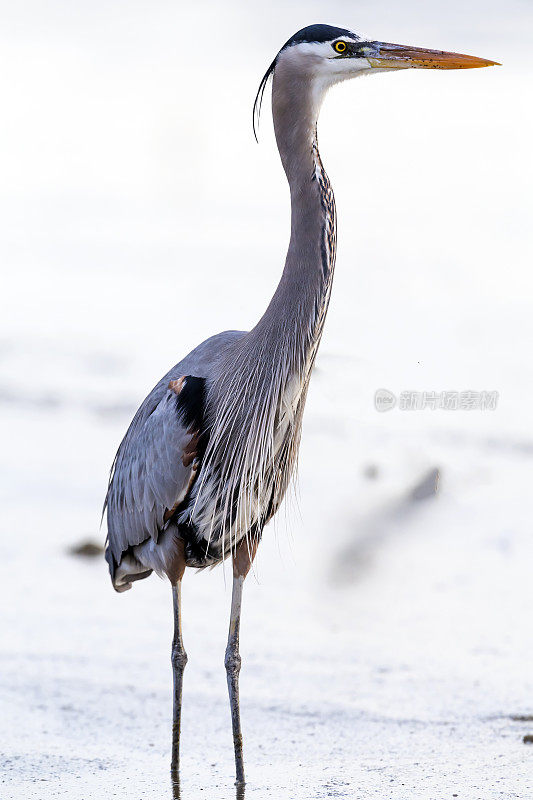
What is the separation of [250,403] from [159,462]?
0.47 m

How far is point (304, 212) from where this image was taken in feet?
12.6

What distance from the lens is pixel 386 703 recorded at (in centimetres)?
496

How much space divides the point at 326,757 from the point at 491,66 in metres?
2.59

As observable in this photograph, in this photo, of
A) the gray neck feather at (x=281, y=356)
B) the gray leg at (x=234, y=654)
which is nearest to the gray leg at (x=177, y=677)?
the gray leg at (x=234, y=654)

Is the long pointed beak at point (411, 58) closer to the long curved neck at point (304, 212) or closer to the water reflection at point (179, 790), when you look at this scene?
the long curved neck at point (304, 212)

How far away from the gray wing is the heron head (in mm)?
1197

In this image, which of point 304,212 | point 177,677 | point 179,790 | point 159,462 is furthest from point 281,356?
point 179,790

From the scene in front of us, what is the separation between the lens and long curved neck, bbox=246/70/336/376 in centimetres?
384

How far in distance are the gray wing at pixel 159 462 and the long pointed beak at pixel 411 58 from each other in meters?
1.34

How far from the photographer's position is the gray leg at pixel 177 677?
4160 mm

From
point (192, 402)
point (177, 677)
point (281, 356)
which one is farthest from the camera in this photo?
point (177, 677)

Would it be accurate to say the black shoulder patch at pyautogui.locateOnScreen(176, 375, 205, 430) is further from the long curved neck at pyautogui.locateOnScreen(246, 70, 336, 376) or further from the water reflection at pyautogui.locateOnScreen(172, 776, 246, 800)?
the water reflection at pyautogui.locateOnScreen(172, 776, 246, 800)

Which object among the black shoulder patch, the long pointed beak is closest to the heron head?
the long pointed beak

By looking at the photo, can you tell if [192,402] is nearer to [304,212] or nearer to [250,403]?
[250,403]
